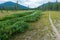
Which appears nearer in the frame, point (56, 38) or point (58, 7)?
point (56, 38)

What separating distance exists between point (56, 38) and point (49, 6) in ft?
266

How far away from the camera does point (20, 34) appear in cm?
1642

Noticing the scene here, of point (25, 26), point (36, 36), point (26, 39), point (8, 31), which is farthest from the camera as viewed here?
point (25, 26)

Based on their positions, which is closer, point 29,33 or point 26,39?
point 26,39

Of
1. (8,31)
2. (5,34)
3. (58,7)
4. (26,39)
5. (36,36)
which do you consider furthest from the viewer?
(58,7)

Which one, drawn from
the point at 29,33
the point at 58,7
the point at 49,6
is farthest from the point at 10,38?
the point at 49,6

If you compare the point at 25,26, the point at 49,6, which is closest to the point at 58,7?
the point at 49,6

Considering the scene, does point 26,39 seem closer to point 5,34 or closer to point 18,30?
point 18,30

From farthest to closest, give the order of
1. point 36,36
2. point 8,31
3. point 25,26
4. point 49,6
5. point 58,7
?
point 49,6
point 58,7
point 25,26
point 36,36
point 8,31

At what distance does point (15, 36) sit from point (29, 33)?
1.88 meters

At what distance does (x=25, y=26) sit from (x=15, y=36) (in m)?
3.08

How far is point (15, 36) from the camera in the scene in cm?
1561

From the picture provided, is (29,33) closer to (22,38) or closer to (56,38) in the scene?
(22,38)

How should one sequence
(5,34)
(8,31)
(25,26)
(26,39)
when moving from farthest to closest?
1. (25,26)
2. (26,39)
3. (8,31)
4. (5,34)
